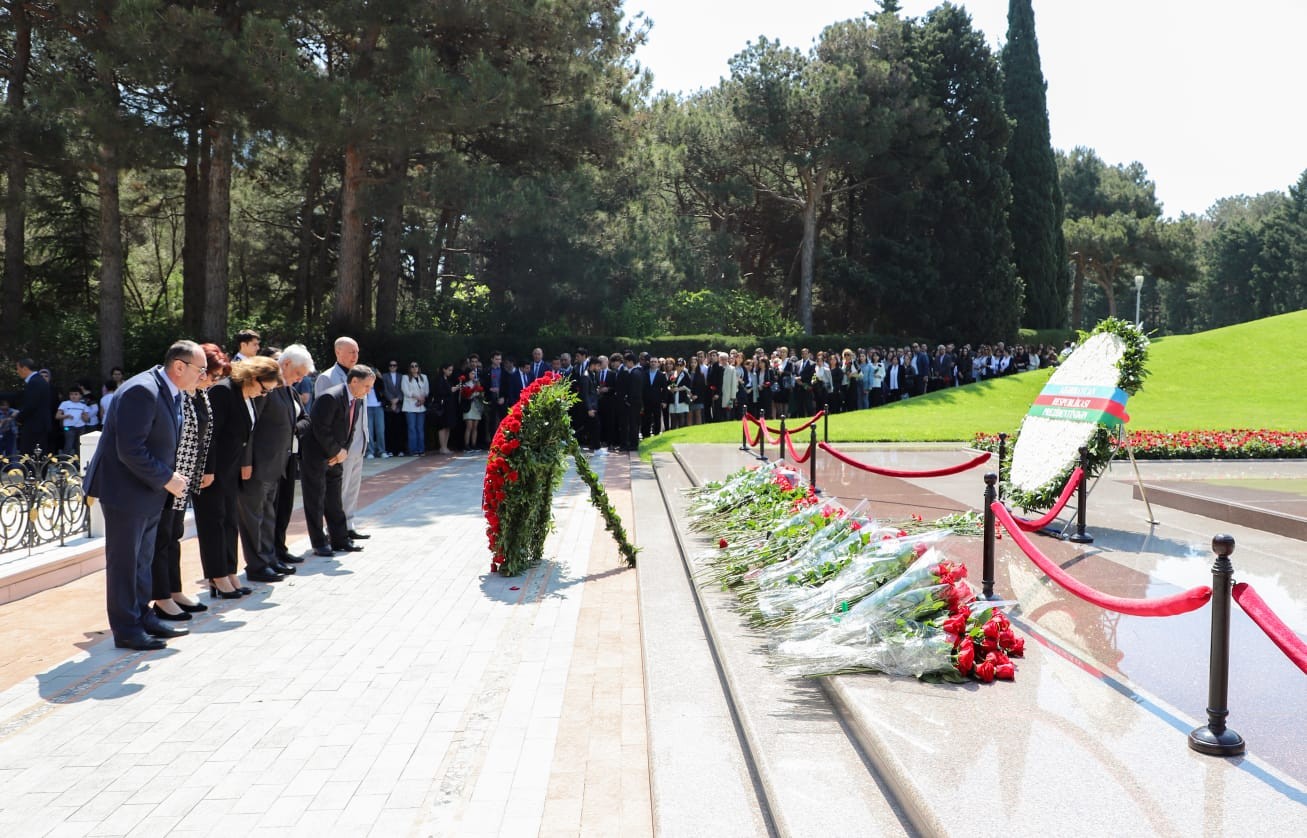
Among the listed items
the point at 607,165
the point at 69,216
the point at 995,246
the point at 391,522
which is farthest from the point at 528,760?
the point at 995,246

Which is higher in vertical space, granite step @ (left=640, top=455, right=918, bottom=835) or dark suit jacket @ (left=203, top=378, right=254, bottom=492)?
dark suit jacket @ (left=203, top=378, right=254, bottom=492)

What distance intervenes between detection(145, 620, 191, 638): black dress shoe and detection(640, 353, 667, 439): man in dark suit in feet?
44.2

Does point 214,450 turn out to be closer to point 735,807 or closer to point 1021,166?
point 735,807

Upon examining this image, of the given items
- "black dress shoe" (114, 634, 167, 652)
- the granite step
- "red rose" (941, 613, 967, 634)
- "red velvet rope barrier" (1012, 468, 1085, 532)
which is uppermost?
"red velvet rope barrier" (1012, 468, 1085, 532)

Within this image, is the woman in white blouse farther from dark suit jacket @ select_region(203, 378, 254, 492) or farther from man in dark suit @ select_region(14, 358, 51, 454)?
dark suit jacket @ select_region(203, 378, 254, 492)

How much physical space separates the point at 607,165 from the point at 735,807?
21.5 meters

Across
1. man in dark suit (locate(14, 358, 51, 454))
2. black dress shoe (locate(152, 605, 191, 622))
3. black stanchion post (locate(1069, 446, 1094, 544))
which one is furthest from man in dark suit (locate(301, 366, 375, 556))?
man in dark suit (locate(14, 358, 51, 454))

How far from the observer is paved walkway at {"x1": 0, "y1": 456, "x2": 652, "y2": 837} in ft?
12.7

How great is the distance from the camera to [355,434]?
29.5 feet

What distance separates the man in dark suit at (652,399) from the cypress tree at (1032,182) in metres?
26.0

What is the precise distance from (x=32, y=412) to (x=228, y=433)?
946 cm

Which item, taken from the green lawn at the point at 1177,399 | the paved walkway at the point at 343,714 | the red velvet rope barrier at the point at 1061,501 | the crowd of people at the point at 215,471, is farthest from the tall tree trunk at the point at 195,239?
the red velvet rope barrier at the point at 1061,501

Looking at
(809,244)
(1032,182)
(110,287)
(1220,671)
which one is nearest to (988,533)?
(1220,671)

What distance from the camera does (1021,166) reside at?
40.7m
